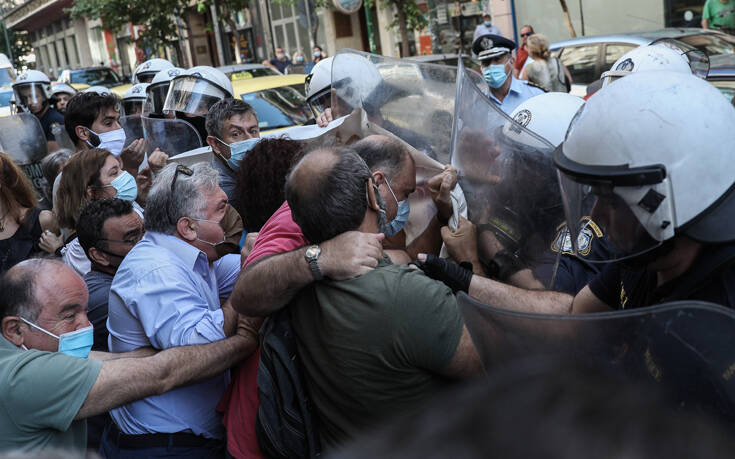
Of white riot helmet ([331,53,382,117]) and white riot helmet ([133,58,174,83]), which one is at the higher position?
white riot helmet ([133,58,174,83])

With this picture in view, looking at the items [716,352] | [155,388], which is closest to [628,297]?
[716,352]

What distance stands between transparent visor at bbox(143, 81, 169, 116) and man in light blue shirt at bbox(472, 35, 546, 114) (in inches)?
107

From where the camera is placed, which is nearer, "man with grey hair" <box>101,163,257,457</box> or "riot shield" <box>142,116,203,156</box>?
"man with grey hair" <box>101,163,257,457</box>

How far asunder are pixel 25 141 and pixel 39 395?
18.1ft

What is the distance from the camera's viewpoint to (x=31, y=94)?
8344mm

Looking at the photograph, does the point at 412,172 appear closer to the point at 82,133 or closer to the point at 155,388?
the point at 155,388

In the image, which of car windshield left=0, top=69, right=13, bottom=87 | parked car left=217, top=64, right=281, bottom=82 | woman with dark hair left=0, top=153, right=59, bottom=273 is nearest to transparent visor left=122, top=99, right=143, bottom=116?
woman with dark hair left=0, top=153, right=59, bottom=273

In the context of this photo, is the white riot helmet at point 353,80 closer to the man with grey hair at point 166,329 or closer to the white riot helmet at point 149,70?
the man with grey hair at point 166,329

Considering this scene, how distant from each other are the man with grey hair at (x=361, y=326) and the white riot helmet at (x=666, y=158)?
1.92 ft

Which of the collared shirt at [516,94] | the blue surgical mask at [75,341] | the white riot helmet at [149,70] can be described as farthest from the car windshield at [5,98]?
the blue surgical mask at [75,341]

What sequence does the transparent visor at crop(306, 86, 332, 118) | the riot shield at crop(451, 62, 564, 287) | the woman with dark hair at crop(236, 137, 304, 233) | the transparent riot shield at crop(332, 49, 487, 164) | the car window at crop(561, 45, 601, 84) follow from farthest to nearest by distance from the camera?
the car window at crop(561, 45, 601, 84) < the transparent visor at crop(306, 86, 332, 118) < the woman with dark hair at crop(236, 137, 304, 233) < the transparent riot shield at crop(332, 49, 487, 164) < the riot shield at crop(451, 62, 564, 287)

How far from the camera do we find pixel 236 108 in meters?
4.33

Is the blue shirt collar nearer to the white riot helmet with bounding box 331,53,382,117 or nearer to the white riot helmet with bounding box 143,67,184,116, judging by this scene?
the white riot helmet with bounding box 331,53,382,117

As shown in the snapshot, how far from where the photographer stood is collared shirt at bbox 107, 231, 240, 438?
2.61m
